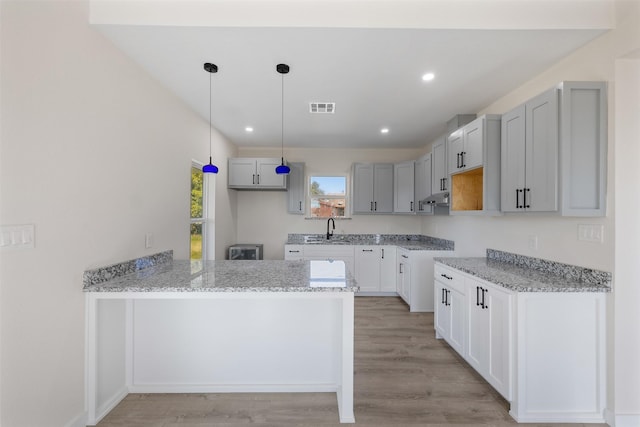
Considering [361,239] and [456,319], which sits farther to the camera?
[361,239]

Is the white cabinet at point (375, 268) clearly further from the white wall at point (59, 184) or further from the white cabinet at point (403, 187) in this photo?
the white wall at point (59, 184)

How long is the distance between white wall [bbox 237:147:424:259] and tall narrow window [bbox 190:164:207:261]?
1.19 m

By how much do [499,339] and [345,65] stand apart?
241 cm

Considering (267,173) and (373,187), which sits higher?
(267,173)

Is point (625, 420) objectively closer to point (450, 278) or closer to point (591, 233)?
point (591, 233)

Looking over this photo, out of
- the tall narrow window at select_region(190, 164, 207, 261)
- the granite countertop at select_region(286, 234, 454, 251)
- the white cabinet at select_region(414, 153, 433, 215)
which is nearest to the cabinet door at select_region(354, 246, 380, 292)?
the granite countertop at select_region(286, 234, 454, 251)

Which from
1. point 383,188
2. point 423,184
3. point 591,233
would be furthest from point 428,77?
point 383,188

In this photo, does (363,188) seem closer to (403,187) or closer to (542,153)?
(403,187)

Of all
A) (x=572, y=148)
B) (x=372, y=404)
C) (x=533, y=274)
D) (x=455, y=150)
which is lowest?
(x=372, y=404)

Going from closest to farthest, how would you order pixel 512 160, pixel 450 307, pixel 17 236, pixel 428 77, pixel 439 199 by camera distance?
pixel 17 236
pixel 512 160
pixel 428 77
pixel 450 307
pixel 439 199

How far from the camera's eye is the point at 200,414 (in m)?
1.99

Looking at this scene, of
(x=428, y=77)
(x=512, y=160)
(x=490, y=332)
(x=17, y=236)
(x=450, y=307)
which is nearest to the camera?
(x=17, y=236)

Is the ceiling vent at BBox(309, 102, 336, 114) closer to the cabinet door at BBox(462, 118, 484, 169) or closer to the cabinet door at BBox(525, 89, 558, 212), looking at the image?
the cabinet door at BBox(462, 118, 484, 169)

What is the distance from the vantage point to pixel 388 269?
187 inches
